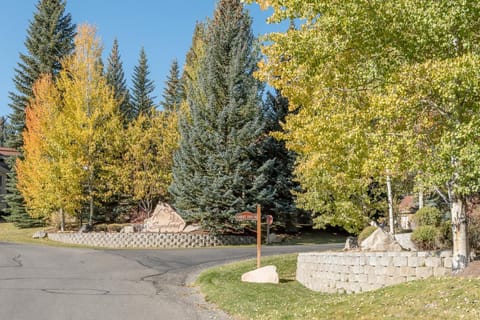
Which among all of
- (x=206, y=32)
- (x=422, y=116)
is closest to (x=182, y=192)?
(x=206, y=32)

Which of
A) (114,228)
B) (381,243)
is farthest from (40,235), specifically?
(381,243)

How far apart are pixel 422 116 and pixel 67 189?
83.3 feet

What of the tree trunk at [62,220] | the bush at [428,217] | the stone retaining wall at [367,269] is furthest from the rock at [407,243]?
the tree trunk at [62,220]

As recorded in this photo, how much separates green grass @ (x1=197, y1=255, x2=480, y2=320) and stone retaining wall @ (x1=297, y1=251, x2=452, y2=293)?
0.50m

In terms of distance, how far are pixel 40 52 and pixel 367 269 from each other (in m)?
39.1

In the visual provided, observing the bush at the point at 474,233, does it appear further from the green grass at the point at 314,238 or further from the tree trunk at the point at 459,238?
the green grass at the point at 314,238

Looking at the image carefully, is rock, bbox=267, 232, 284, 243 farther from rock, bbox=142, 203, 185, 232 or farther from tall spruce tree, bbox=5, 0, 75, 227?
tall spruce tree, bbox=5, 0, 75, 227

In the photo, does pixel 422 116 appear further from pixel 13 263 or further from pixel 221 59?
pixel 221 59

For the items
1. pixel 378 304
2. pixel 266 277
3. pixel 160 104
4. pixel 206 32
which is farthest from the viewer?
pixel 160 104

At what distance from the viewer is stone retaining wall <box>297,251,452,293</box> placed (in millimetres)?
9305

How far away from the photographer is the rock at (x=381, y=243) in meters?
11.6

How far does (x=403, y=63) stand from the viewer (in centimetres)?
877

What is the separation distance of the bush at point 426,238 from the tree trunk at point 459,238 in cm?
281

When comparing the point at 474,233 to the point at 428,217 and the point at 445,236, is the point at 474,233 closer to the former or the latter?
the point at 445,236
